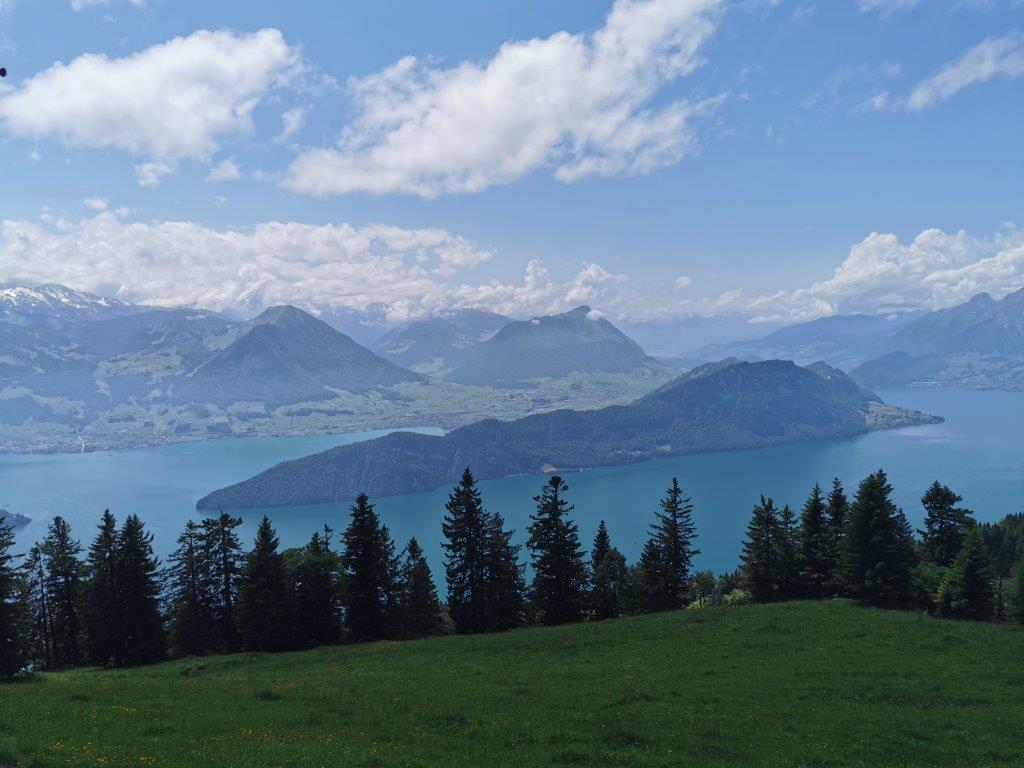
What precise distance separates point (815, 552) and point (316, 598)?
4281cm

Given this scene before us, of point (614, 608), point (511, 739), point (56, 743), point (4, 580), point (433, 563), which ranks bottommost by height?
point (433, 563)

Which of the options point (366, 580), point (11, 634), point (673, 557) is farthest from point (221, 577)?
point (673, 557)

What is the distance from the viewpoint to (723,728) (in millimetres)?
20469

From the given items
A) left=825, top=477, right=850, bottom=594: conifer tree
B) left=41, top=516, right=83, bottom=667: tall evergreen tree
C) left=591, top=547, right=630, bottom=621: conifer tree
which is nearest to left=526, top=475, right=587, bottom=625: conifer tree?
left=591, top=547, right=630, bottom=621: conifer tree

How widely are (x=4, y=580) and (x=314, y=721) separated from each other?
27921mm

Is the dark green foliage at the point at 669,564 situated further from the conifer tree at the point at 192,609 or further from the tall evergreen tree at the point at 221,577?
the conifer tree at the point at 192,609

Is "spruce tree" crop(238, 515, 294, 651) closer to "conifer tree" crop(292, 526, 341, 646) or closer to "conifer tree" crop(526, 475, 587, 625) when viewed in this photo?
"conifer tree" crop(292, 526, 341, 646)

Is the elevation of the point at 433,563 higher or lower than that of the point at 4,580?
lower

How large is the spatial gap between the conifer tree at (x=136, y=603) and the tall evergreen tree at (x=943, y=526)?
68007 mm

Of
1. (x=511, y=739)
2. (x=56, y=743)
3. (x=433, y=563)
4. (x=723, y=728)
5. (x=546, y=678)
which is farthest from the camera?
(x=433, y=563)

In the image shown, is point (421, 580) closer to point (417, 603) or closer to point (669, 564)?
point (417, 603)

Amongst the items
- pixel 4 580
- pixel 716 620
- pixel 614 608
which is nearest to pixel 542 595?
pixel 614 608

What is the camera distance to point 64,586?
50.6 m

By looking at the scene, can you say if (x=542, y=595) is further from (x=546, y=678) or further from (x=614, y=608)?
(x=546, y=678)
